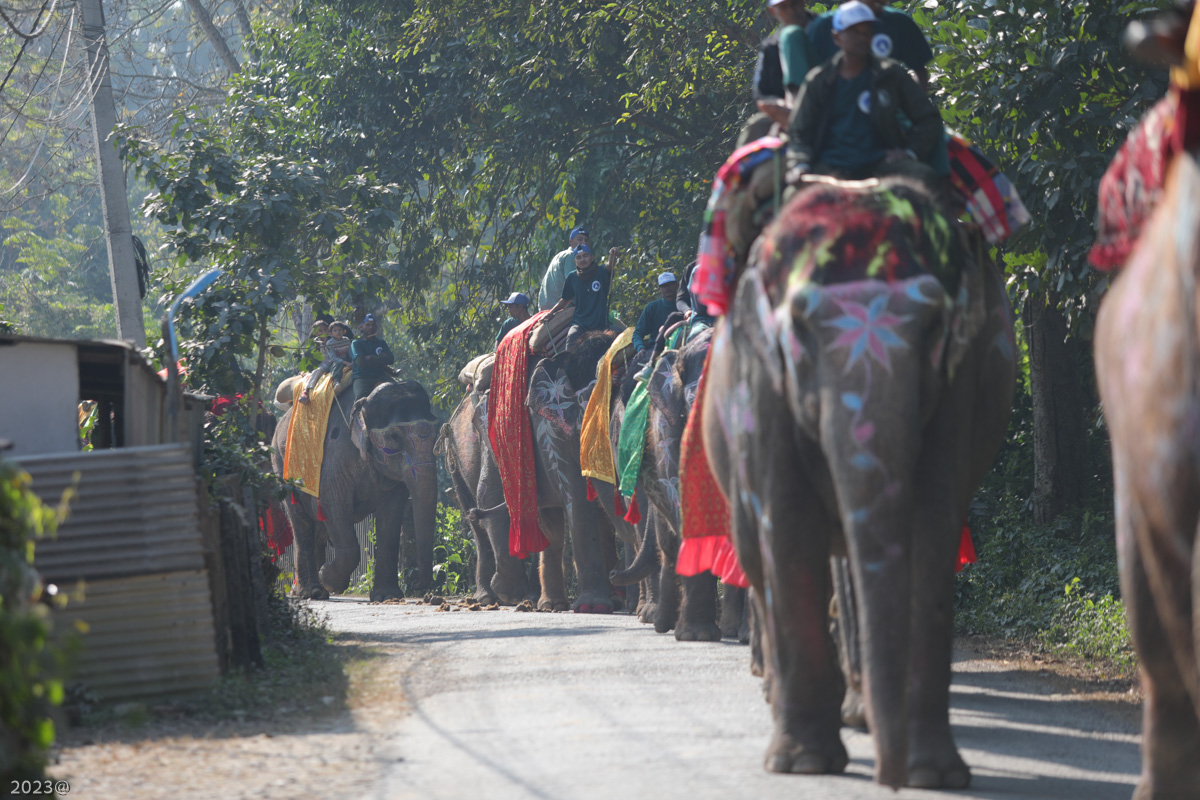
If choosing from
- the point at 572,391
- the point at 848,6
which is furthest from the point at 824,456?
the point at 572,391

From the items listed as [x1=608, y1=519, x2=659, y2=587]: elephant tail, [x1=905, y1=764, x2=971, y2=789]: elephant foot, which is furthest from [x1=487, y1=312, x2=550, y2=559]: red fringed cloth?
[x1=905, y1=764, x2=971, y2=789]: elephant foot

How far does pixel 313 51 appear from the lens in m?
19.9

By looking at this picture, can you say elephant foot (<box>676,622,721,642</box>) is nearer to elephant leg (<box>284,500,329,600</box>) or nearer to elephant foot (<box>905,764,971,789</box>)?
elephant foot (<box>905,764,971,789</box>)

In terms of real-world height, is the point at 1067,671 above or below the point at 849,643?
below

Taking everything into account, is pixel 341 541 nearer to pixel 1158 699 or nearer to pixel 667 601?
pixel 667 601

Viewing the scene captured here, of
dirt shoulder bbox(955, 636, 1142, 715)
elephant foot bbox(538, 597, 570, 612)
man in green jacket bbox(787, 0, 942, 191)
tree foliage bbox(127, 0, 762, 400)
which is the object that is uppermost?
tree foliage bbox(127, 0, 762, 400)

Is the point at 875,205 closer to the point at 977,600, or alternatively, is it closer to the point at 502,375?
the point at 977,600

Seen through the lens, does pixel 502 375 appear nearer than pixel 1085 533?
No

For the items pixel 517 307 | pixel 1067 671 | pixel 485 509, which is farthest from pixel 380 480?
pixel 1067 671

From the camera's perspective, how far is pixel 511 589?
1532cm

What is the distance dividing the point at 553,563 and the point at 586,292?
2588 millimetres

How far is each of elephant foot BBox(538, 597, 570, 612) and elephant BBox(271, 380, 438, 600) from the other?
3354 millimetres

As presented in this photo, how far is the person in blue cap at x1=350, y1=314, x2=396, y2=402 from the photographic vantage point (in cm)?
1728

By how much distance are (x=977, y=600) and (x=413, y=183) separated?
10.6 m
